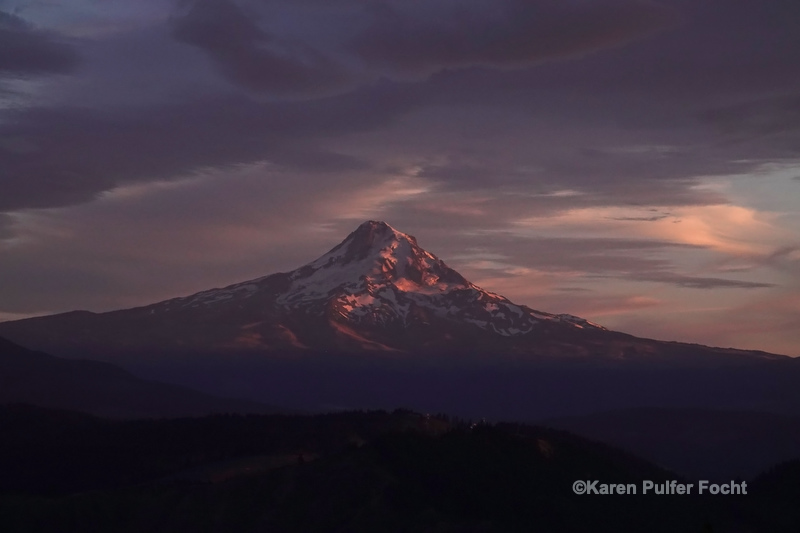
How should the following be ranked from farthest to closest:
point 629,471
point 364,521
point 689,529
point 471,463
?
point 629,471 < point 471,463 < point 689,529 < point 364,521

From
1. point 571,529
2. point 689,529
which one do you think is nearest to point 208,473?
point 571,529

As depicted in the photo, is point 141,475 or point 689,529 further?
point 141,475

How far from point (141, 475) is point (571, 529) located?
221 ft

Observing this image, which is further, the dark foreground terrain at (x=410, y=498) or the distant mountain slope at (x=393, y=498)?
the dark foreground terrain at (x=410, y=498)

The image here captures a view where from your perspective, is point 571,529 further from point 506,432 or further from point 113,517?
point 113,517

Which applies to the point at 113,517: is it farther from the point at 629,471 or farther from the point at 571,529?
the point at 629,471

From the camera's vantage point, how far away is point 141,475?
190500 mm

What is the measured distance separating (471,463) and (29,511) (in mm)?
58401

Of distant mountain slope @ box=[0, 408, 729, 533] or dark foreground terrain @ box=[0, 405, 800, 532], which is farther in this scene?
dark foreground terrain @ box=[0, 405, 800, 532]

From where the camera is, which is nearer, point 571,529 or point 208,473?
→ point 571,529

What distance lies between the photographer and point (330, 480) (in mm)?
159875

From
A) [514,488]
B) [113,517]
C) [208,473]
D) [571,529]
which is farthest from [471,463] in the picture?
[113,517]

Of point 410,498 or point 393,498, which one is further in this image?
point 410,498

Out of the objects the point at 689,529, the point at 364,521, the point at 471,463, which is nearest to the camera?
the point at 364,521
